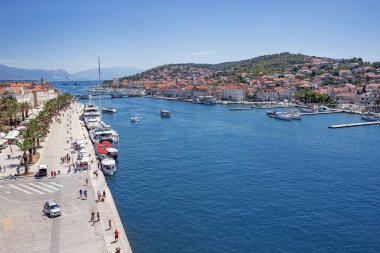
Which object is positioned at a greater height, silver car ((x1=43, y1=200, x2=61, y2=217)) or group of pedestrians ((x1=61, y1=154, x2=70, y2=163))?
group of pedestrians ((x1=61, y1=154, x2=70, y2=163))


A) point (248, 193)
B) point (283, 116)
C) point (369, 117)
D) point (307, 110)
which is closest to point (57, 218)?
point (248, 193)

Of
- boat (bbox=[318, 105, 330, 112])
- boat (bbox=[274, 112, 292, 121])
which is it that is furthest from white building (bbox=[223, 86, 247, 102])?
boat (bbox=[274, 112, 292, 121])

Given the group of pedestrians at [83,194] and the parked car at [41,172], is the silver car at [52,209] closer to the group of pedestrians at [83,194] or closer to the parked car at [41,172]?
the group of pedestrians at [83,194]

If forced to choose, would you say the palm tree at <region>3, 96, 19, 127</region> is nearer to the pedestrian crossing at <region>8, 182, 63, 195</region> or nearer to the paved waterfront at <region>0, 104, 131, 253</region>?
the paved waterfront at <region>0, 104, 131, 253</region>

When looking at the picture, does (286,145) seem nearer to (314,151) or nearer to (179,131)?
(314,151)

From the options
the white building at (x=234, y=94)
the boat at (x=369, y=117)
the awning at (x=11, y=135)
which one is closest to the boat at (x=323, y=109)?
the boat at (x=369, y=117)

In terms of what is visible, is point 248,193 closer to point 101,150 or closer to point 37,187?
point 37,187

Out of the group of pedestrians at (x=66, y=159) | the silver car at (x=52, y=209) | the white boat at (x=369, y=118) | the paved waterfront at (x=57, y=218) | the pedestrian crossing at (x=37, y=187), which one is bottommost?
the paved waterfront at (x=57, y=218)
